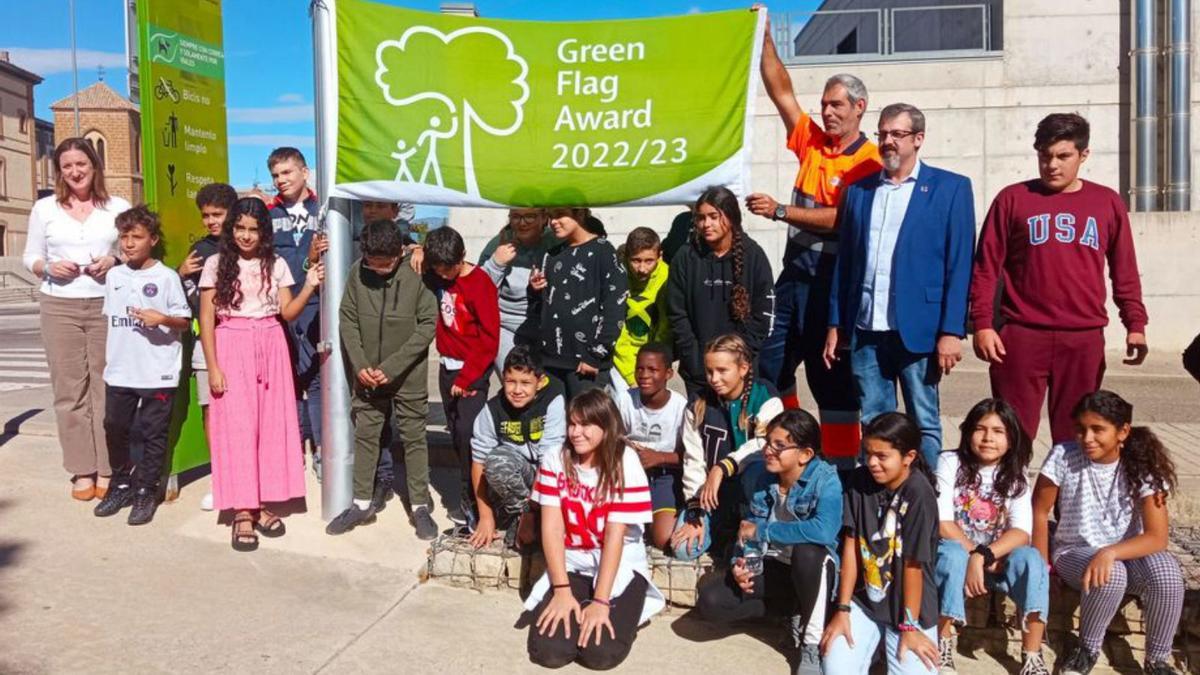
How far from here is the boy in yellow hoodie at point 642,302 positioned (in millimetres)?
5195

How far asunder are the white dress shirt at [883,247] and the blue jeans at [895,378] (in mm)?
99

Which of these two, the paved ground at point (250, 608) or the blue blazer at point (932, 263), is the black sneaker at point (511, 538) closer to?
the paved ground at point (250, 608)

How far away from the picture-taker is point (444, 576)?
4543 mm

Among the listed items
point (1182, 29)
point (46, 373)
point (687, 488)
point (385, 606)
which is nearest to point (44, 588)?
point (385, 606)

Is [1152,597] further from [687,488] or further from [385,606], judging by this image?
[385,606]

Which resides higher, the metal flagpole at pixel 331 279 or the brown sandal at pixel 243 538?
the metal flagpole at pixel 331 279

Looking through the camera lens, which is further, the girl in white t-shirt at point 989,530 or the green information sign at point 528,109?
the green information sign at point 528,109

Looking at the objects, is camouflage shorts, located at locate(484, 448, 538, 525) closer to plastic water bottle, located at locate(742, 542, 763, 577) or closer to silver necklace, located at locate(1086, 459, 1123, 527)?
plastic water bottle, located at locate(742, 542, 763, 577)

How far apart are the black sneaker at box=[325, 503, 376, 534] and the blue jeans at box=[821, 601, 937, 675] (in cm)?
257

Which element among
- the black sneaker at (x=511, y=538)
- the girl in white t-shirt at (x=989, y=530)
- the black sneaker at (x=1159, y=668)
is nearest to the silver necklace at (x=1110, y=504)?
the girl in white t-shirt at (x=989, y=530)

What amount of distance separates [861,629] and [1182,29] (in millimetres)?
12264

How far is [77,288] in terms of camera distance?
18.1ft

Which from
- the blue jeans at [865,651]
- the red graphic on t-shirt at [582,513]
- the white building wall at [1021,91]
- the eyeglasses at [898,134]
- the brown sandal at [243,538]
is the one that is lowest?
the blue jeans at [865,651]

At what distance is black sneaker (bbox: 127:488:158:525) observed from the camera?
5.31 meters
